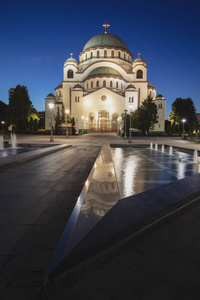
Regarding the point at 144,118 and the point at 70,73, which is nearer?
the point at 144,118

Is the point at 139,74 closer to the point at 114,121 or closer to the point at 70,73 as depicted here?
the point at 114,121

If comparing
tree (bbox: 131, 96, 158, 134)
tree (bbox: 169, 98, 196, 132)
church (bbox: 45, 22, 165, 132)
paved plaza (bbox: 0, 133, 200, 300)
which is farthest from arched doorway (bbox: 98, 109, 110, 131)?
paved plaza (bbox: 0, 133, 200, 300)

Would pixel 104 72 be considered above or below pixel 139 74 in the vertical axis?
below

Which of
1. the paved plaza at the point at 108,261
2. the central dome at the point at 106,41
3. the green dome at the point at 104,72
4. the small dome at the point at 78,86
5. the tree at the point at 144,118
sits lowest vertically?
the paved plaza at the point at 108,261

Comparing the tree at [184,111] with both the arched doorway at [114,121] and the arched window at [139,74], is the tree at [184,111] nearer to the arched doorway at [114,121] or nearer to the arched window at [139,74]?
the arched window at [139,74]

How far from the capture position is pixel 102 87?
5359cm

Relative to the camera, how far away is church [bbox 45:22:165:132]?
180 feet

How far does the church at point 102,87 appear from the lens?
54812mm

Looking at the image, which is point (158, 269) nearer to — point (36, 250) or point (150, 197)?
point (36, 250)

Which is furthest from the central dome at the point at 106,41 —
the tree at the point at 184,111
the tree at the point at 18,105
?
the tree at the point at 18,105

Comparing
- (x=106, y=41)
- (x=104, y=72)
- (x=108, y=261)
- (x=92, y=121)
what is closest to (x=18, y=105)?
(x=92, y=121)

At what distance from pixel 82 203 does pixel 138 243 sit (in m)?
1.14

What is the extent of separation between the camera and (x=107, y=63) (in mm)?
58188

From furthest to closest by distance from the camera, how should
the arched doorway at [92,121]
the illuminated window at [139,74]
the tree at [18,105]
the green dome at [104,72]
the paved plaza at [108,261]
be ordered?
the illuminated window at [139,74] → the arched doorway at [92,121] → the green dome at [104,72] → the tree at [18,105] → the paved plaza at [108,261]
